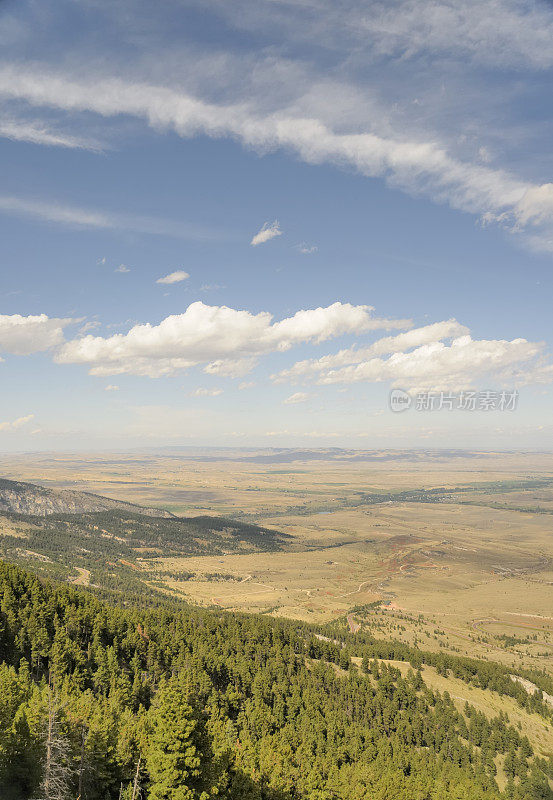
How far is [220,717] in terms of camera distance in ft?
240

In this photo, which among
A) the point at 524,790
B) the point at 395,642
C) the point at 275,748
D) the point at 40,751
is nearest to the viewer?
the point at 40,751

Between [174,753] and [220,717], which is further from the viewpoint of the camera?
[220,717]

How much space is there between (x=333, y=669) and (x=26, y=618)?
71.3m

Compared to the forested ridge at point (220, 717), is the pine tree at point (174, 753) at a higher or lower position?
higher

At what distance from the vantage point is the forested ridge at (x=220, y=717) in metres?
35.4

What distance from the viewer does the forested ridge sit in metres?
35.4

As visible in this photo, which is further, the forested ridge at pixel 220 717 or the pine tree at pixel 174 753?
the forested ridge at pixel 220 717

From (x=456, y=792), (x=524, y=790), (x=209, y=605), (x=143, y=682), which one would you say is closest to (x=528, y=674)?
(x=524, y=790)

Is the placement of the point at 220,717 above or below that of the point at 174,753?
below

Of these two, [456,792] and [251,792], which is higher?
[251,792]

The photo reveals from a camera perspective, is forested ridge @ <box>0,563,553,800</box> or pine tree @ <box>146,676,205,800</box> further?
forested ridge @ <box>0,563,553,800</box>

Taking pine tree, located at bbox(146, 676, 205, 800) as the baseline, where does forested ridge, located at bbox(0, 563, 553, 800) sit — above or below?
below

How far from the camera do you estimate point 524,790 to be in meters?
75.1

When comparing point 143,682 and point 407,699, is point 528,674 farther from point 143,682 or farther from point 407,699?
point 143,682
